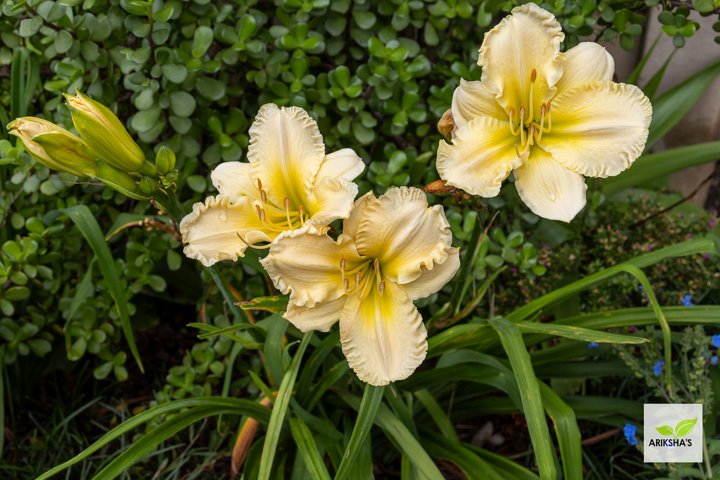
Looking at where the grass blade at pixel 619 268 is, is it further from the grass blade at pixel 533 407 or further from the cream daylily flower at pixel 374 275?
the cream daylily flower at pixel 374 275

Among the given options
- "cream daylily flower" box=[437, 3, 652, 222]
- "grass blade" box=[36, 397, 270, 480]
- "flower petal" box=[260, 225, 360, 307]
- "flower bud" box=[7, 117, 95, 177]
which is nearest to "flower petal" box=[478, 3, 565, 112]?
"cream daylily flower" box=[437, 3, 652, 222]

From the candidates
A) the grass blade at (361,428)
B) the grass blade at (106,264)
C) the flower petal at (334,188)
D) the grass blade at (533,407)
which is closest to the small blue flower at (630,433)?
the grass blade at (533,407)

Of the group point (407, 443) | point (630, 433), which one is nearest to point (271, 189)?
point (407, 443)

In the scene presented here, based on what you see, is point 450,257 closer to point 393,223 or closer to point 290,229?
point 393,223

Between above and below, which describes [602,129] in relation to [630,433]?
above

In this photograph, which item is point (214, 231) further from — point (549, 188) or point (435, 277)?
point (549, 188)

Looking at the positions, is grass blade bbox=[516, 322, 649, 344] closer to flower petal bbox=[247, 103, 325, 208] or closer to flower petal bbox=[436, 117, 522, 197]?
flower petal bbox=[436, 117, 522, 197]
